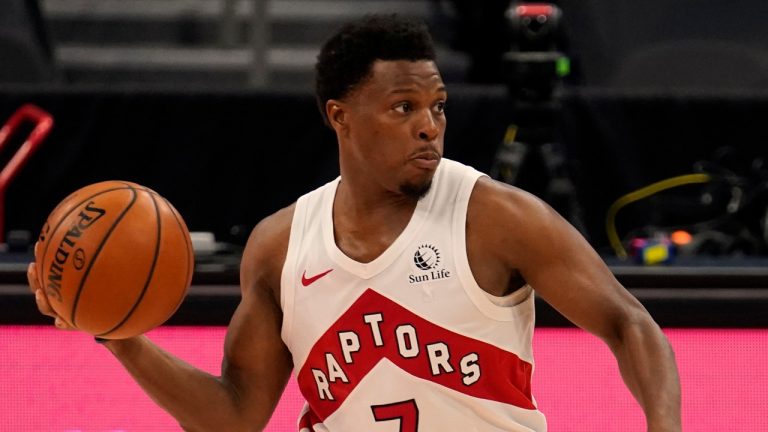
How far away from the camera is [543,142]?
5.39m

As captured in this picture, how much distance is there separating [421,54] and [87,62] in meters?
5.03

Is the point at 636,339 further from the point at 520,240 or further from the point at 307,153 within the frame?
the point at 307,153

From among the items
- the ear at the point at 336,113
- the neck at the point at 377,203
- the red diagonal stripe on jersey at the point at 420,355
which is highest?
the ear at the point at 336,113

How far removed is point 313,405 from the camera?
2.68 metres

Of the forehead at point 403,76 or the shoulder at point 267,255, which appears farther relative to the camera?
the shoulder at point 267,255

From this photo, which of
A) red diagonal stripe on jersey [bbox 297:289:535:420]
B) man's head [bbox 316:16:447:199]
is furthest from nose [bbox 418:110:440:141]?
red diagonal stripe on jersey [bbox 297:289:535:420]

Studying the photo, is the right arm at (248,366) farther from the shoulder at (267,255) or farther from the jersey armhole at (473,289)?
the jersey armhole at (473,289)

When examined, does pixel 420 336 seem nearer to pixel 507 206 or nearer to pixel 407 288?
pixel 407 288

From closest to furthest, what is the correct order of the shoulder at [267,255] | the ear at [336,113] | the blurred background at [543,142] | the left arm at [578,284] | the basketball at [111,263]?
the left arm at [578,284] → the basketball at [111,263] → the ear at [336,113] → the shoulder at [267,255] → the blurred background at [543,142]

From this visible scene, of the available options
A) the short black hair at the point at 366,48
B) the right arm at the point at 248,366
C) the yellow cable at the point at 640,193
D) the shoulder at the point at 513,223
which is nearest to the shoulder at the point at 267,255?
the right arm at the point at 248,366

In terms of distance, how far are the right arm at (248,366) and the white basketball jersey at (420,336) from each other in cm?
11

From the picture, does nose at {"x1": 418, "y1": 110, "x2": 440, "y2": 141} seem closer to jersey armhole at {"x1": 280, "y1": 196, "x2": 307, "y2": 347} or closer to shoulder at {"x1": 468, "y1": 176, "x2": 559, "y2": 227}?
shoulder at {"x1": 468, "y1": 176, "x2": 559, "y2": 227}

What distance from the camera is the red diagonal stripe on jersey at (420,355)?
250 centimetres

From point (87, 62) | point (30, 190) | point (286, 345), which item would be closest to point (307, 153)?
point (30, 190)
